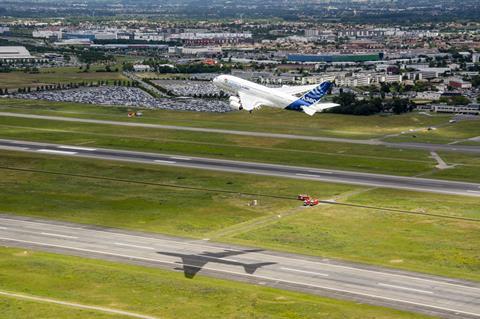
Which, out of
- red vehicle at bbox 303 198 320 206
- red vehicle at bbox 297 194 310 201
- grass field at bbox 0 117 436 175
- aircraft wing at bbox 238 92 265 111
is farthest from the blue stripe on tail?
red vehicle at bbox 303 198 320 206

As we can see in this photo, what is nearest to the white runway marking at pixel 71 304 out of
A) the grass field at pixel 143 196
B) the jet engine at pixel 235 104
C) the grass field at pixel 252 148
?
the grass field at pixel 143 196

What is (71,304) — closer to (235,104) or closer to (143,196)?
(143,196)

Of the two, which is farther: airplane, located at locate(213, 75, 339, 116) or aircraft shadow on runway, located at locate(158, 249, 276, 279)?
airplane, located at locate(213, 75, 339, 116)

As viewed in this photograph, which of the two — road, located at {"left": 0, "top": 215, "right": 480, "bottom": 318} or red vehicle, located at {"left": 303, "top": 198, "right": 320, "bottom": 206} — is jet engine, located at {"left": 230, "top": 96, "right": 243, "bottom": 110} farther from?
road, located at {"left": 0, "top": 215, "right": 480, "bottom": 318}

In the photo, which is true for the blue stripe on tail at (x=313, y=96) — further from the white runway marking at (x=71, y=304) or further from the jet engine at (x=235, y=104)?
the white runway marking at (x=71, y=304)

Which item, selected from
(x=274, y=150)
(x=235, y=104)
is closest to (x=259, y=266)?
(x=274, y=150)

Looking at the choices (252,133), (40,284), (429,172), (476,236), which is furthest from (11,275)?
(252,133)
